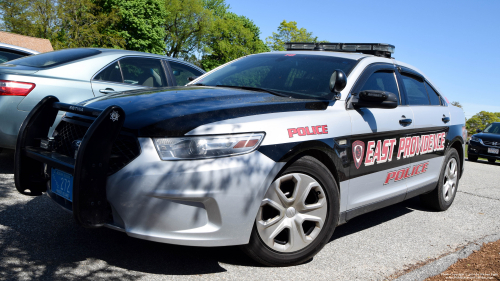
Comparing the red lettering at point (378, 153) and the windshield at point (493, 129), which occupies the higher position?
the red lettering at point (378, 153)

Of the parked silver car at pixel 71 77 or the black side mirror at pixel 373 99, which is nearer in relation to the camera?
the black side mirror at pixel 373 99

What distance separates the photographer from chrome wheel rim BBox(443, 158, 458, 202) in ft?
18.4

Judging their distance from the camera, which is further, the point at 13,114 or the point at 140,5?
the point at 140,5

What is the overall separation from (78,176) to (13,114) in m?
2.83

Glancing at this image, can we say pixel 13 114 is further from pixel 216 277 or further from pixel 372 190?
pixel 372 190

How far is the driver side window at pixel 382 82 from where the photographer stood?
4224 mm

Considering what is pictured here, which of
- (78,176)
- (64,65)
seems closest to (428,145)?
(78,176)

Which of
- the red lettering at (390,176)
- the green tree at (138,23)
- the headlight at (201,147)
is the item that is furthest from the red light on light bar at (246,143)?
the green tree at (138,23)

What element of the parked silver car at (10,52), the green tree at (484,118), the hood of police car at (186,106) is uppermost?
the parked silver car at (10,52)

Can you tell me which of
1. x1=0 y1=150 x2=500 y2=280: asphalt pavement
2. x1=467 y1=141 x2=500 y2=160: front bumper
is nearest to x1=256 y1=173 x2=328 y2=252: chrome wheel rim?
x1=0 y1=150 x2=500 y2=280: asphalt pavement

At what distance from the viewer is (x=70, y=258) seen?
121 inches

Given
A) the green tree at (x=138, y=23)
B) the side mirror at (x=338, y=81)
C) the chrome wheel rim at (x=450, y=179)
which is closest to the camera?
the side mirror at (x=338, y=81)

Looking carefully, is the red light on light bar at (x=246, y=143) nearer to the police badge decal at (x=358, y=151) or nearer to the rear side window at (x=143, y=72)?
the police badge decal at (x=358, y=151)

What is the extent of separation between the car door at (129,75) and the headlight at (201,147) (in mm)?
3109
